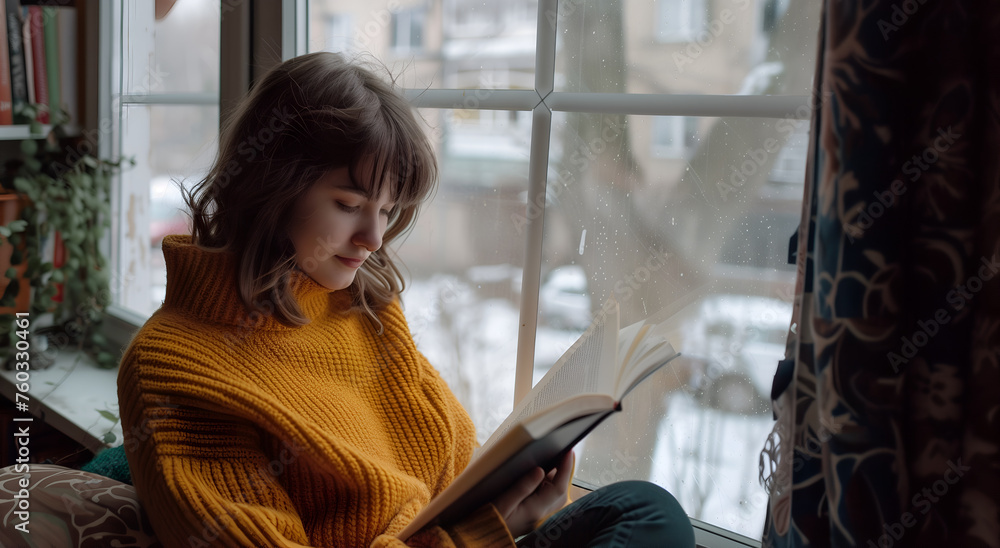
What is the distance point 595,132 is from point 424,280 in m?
0.45

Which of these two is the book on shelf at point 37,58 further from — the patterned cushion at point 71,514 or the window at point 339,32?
the patterned cushion at point 71,514

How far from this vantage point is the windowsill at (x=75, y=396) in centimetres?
136

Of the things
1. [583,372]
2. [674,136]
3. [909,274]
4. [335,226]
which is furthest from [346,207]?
[909,274]

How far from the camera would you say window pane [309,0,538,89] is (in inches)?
44.6

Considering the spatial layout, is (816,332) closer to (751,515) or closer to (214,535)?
(751,515)

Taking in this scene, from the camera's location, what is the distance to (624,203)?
1.06 meters

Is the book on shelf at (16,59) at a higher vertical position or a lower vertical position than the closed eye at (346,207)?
higher

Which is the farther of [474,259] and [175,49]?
[175,49]

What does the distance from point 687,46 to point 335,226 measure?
20.9 inches

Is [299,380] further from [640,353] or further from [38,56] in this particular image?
[38,56]

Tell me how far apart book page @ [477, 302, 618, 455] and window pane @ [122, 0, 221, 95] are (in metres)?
→ 1.09

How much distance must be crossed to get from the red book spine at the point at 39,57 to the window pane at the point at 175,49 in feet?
0.54

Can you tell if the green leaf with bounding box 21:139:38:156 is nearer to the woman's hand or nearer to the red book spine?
the red book spine

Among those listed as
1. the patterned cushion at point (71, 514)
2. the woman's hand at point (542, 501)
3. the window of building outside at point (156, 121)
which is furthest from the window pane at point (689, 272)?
the window of building outside at point (156, 121)
